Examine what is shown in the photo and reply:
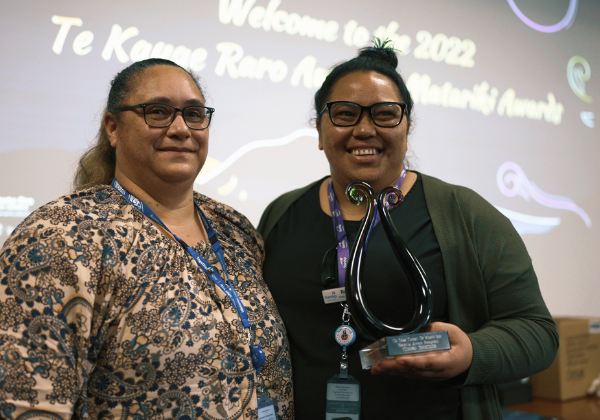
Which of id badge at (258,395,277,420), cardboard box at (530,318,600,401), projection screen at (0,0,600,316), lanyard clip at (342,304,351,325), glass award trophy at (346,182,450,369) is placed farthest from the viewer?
cardboard box at (530,318,600,401)

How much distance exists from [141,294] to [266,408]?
0.42 metres

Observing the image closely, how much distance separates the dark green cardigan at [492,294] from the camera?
137 cm

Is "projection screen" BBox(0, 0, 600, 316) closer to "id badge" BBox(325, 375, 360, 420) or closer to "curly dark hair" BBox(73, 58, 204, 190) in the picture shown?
"curly dark hair" BBox(73, 58, 204, 190)

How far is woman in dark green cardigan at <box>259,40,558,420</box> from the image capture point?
1389 millimetres

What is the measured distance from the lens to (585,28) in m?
→ 3.66

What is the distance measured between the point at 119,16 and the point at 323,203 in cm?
125

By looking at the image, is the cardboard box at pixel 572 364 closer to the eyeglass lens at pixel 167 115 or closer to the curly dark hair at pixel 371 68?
the curly dark hair at pixel 371 68

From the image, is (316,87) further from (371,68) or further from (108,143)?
(108,143)

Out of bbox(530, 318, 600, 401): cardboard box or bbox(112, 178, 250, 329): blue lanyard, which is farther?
bbox(530, 318, 600, 401): cardboard box

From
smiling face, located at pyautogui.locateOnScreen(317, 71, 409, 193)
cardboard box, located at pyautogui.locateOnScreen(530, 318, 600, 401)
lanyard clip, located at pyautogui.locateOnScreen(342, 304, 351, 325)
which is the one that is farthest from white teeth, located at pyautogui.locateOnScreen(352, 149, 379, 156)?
cardboard box, located at pyautogui.locateOnScreen(530, 318, 600, 401)

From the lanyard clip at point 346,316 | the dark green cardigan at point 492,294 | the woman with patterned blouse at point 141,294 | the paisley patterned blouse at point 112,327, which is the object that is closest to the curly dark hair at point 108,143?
the woman with patterned blouse at point 141,294

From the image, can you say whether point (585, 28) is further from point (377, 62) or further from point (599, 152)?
point (377, 62)

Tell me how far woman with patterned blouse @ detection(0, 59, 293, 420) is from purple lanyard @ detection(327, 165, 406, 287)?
22cm

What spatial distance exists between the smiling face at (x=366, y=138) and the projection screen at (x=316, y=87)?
2.42ft
